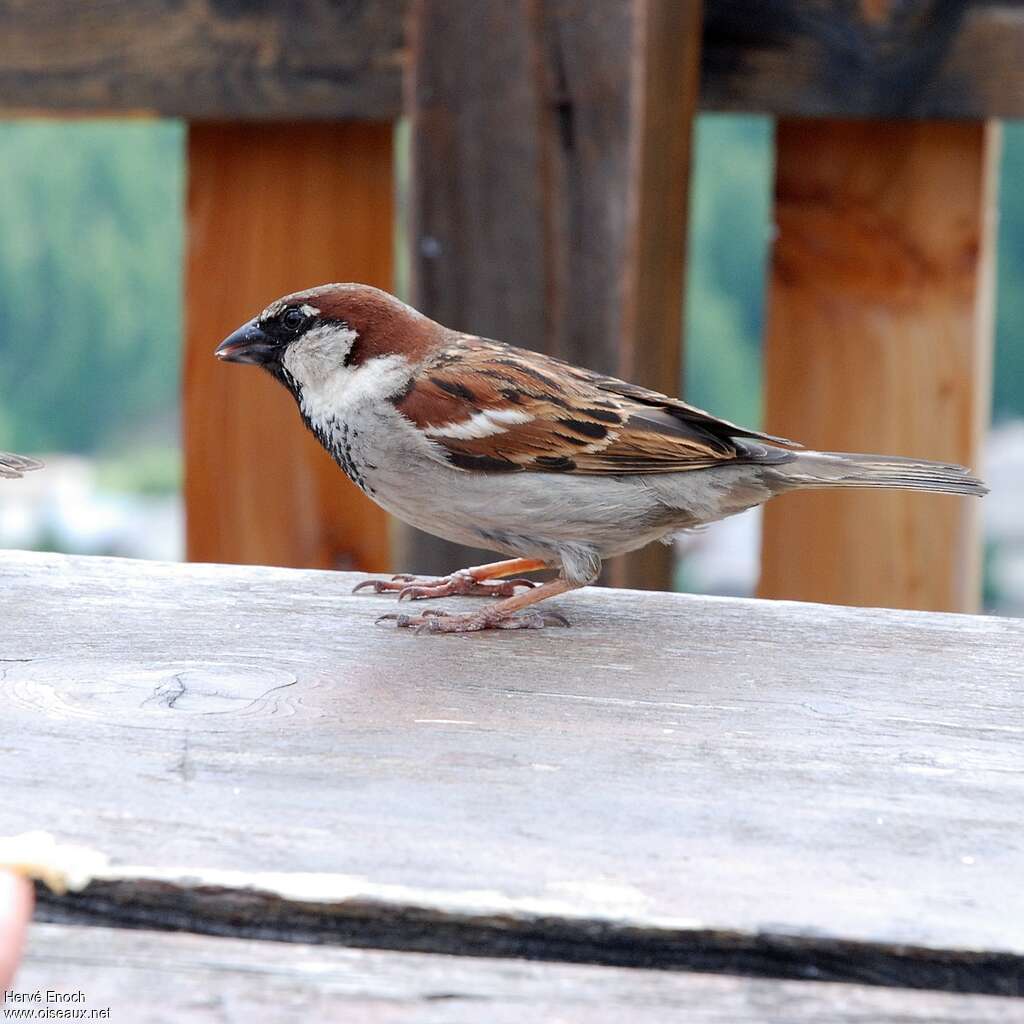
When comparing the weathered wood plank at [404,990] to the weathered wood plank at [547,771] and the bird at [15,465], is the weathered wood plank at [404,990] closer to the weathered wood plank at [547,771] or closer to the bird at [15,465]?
the weathered wood plank at [547,771]

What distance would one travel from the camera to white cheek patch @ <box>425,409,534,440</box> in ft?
7.34

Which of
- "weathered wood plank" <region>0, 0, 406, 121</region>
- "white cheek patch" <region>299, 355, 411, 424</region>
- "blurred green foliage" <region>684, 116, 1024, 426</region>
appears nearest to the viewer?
"white cheek patch" <region>299, 355, 411, 424</region>

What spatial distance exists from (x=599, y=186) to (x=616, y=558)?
665 millimetres

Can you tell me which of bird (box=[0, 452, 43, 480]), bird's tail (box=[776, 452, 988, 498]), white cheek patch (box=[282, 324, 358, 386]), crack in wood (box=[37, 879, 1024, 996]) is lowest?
crack in wood (box=[37, 879, 1024, 996])

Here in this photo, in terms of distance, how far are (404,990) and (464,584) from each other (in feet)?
4.62

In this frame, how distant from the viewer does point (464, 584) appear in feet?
7.72

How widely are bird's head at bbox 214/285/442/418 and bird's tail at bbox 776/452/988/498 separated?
644 mm

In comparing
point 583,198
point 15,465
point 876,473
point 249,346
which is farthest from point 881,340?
point 15,465

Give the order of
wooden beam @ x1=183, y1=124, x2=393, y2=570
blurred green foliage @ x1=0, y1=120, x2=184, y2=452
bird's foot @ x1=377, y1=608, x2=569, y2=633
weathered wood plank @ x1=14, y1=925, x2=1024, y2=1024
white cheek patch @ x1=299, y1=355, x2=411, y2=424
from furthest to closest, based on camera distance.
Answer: blurred green foliage @ x1=0, y1=120, x2=184, y2=452, wooden beam @ x1=183, y1=124, x2=393, y2=570, white cheek patch @ x1=299, y1=355, x2=411, y2=424, bird's foot @ x1=377, y1=608, x2=569, y2=633, weathered wood plank @ x1=14, y1=925, x2=1024, y2=1024

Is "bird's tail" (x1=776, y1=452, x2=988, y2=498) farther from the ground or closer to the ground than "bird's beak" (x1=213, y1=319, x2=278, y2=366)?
closer to the ground

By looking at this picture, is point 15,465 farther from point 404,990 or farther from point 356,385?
point 404,990

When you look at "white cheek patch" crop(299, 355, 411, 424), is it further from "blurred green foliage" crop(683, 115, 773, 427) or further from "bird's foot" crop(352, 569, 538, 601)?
"blurred green foliage" crop(683, 115, 773, 427)

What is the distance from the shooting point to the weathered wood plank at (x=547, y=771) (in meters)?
1.03

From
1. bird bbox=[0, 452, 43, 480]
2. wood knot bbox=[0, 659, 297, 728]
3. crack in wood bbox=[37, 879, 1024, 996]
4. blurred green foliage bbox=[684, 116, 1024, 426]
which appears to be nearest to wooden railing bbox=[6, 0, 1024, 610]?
blurred green foliage bbox=[684, 116, 1024, 426]
